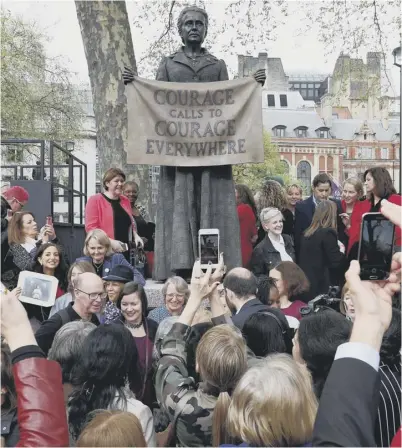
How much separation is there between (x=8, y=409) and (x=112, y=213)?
14.4 feet

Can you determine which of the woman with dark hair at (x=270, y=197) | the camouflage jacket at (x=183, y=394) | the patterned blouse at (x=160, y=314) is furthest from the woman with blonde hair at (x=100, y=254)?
the camouflage jacket at (x=183, y=394)

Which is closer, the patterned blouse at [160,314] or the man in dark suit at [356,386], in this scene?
the man in dark suit at [356,386]

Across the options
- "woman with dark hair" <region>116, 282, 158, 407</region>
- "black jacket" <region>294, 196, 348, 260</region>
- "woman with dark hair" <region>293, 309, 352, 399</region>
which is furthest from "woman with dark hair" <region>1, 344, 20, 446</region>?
"black jacket" <region>294, 196, 348, 260</region>

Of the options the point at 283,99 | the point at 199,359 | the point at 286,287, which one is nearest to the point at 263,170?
the point at 286,287

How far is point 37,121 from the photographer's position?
26969mm

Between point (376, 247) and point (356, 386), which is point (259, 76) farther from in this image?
point (356, 386)

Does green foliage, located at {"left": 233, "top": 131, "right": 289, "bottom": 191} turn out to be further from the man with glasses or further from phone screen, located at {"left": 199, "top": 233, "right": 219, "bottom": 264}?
the man with glasses

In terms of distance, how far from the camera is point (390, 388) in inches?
120

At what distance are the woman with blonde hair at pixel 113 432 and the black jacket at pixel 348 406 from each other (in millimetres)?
760

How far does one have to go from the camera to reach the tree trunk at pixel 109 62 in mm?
12461

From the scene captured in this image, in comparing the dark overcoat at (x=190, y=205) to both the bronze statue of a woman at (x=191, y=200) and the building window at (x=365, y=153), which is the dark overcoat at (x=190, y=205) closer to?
the bronze statue of a woman at (x=191, y=200)

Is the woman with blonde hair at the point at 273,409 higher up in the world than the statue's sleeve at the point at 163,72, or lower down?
lower down

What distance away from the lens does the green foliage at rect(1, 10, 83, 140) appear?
23.8 meters

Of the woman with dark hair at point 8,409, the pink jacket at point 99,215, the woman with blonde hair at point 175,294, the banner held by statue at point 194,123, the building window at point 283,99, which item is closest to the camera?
the woman with dark hair at point 8,409
